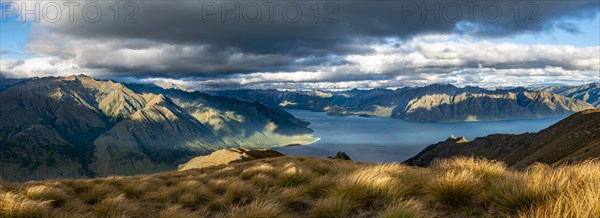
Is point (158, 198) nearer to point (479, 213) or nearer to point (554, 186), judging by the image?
point (479, 213)

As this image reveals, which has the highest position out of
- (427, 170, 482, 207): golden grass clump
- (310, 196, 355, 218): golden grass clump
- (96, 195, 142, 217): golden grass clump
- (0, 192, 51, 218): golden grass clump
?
(427, 170, 482, 207): golden grass clump

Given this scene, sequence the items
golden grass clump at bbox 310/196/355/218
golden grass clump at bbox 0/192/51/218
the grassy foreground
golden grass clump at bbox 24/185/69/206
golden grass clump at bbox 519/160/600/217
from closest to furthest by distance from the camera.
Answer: golden grass clump at bbox 519/160/600/217 < the grassy foreground < golden grass clump at bbox 310/196/355/218 < golden grass clump at bbox 0/192/51/218 < golden grass clump at bbox 24/185/69/206

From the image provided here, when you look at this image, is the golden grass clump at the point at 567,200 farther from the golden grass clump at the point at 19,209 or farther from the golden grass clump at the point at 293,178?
the golden grass clump at the point at 19,209

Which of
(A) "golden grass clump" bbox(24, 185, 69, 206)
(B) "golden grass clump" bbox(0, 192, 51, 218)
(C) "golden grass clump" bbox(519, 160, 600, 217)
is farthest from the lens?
(A) "golden grass clump" bbox(24, 185, 69, 206)

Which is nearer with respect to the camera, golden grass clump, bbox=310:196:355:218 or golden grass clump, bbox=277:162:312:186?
golden grass clump, bbox=310:196:355:218

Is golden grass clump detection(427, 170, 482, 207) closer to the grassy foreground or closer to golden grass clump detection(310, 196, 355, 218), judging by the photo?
the grassy foreground

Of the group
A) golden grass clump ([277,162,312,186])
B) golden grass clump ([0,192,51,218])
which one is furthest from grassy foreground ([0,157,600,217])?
golden grass clump ([277,162,312,186])

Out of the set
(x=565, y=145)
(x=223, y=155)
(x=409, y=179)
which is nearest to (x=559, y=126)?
(x=565, y=145)

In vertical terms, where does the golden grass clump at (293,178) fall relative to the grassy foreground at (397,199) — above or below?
below

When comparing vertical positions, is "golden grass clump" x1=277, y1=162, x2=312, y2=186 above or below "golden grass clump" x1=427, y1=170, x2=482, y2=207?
below

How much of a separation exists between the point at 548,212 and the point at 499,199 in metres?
2.01

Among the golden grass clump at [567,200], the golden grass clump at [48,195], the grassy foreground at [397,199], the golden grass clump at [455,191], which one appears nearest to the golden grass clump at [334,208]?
the grassy foreground at [397,199]

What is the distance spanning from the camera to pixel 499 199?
8164 mm

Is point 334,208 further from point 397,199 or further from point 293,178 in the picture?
point 293,178
